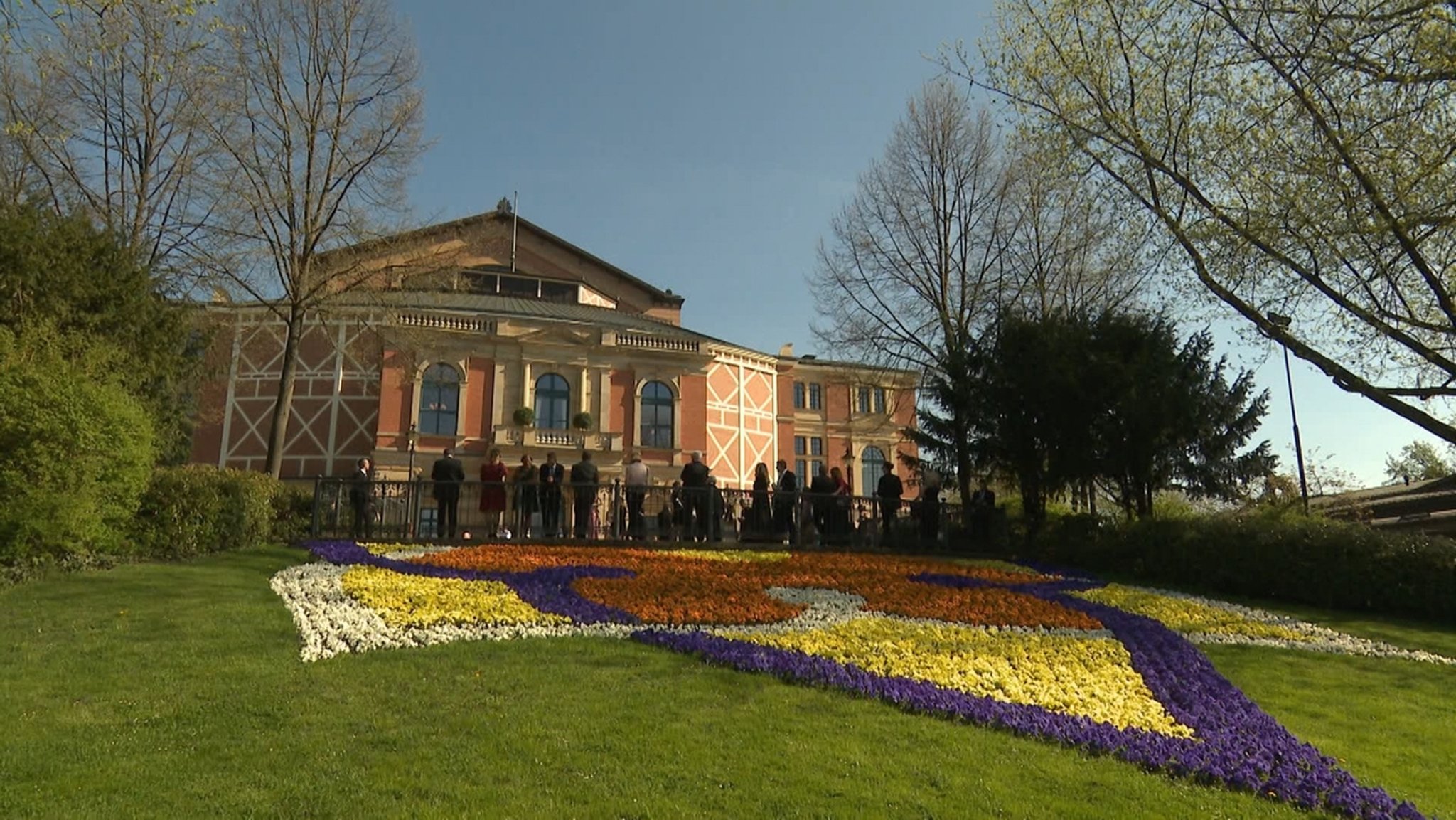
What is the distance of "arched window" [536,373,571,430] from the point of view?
33.9 m

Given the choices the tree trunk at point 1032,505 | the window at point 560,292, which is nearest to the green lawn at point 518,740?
the tree trunk at point 1032,505

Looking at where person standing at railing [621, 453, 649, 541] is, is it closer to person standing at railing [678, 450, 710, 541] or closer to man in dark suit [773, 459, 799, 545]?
person standing at railing [678, 450, 710, 541]

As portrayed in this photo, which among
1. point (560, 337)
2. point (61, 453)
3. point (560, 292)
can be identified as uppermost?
point (560, 292)

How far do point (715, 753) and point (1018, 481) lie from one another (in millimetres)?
16499

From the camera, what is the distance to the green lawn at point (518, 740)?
4.57m

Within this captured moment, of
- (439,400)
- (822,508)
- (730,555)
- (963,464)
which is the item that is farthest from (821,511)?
(439,400)

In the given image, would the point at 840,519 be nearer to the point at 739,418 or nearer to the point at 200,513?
the point at 200,513

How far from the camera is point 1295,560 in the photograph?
13945 millimetres

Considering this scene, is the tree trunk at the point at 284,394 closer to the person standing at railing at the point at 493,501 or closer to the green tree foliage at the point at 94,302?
the green tree foliage at the point at 94,302

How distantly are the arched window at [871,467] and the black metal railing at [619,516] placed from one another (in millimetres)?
29991

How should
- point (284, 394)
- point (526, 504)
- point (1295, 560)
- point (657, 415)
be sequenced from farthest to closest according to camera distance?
point (657, 415) → point (284, 394) → point (526, 504) → point (1295, 560)

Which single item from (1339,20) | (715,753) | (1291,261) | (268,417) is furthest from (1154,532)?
(268,417)

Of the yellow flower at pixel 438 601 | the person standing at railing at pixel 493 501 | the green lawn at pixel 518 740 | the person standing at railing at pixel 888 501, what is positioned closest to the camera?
the green lawn at pixel 518 740

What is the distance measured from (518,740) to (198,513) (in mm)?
9750
